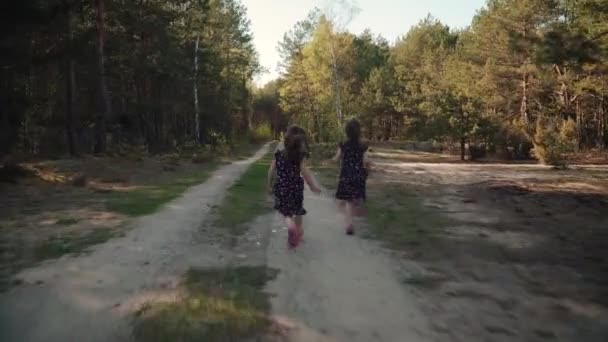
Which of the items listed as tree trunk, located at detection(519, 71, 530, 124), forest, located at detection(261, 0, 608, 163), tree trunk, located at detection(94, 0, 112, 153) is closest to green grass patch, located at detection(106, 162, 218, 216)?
tree trunk, located at detection(94, 0, 112, 153)

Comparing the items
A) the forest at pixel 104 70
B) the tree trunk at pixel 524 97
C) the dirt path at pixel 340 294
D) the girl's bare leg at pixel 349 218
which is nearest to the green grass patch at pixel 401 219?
the girl's bare leg at pixel 349 218

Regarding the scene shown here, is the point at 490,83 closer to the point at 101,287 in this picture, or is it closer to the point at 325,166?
the point at 325,166

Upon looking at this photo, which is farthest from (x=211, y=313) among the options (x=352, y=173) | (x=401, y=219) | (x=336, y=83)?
(x=336, y=83)

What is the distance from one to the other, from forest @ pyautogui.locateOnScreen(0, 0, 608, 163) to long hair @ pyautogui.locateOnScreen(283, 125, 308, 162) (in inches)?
392

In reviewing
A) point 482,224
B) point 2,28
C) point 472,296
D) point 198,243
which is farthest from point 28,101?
point 472,296

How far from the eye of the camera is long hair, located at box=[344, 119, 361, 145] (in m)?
8.70

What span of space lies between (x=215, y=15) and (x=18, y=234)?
3905cm

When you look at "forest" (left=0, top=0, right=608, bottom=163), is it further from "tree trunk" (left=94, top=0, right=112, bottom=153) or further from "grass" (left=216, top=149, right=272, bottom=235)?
"grass" (left=216, top=149, right=272, bottom=235)

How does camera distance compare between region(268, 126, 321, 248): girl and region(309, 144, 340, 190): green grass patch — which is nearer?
region(268, 126, 321, 248): girl

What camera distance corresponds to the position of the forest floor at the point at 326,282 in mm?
4441

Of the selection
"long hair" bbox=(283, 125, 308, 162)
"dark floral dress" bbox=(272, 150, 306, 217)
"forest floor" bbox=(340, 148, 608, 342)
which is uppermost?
"long hair" bbox=(283, 125, 308, 162)

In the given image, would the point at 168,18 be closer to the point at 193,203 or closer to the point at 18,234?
the point at 193,203

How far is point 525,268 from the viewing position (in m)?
6.43

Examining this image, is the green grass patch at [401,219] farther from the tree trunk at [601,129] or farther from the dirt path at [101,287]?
A: the tree trunk at [601,129]
